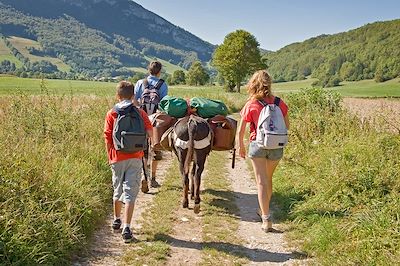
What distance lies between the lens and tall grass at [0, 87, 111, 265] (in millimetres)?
4289

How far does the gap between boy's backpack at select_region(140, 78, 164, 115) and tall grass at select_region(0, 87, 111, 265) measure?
1.40 metres

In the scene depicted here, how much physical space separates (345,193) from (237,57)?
172 ft

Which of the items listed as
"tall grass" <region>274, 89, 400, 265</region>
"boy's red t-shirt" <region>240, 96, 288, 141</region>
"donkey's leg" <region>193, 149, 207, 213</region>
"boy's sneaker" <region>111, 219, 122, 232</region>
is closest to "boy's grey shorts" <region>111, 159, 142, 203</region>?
"boy's sneaker" <region>111, 219, 122, 232</region>

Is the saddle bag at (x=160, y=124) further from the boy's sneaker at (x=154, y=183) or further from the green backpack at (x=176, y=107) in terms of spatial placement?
the boy's sneaker at (x=154, y=183)

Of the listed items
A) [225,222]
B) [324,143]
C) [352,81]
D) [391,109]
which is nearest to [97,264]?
[225,222]

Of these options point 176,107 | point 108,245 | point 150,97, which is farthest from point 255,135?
point 150,97

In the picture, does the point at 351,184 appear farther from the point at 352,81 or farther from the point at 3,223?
the point at 352,81

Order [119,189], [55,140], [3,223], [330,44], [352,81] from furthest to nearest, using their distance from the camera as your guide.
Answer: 1. [330,44]
2. [352,81]
3. [55,140]
4. [119,189]
5. [3,223]

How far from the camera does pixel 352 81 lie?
81812 mm

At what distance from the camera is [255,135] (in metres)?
6.04

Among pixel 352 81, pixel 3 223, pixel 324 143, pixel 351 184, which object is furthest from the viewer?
pixel 352 81

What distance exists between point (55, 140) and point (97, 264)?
166 inches

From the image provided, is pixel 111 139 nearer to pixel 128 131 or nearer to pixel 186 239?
pixel 128 131

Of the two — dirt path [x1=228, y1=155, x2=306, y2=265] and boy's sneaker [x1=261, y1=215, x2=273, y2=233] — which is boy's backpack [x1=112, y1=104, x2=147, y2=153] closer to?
dirt path [x1=228, y1=155, x2=306, y2=265]
